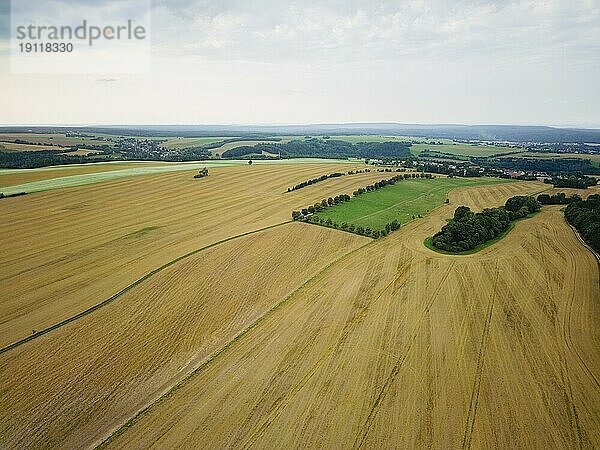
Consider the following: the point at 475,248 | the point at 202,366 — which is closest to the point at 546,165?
the point at 475,248

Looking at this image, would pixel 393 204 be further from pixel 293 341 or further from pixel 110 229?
pixel 293 341

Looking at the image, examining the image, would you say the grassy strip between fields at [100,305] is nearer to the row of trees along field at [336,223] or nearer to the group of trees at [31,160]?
the row of trees along field at [336,223]

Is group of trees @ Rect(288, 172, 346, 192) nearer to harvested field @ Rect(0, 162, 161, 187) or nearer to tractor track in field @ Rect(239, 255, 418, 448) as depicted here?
tractor track in field @ Rect(239, 255, 418, 448)

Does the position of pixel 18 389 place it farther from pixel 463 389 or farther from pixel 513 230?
pixel 513 230

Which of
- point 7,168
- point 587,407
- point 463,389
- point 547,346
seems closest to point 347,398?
point 463,389

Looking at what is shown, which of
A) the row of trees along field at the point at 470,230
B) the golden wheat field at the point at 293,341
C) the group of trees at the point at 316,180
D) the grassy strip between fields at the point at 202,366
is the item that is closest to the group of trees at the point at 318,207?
the golden wheat field at the point at 293,341

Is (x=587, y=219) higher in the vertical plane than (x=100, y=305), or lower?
higher
